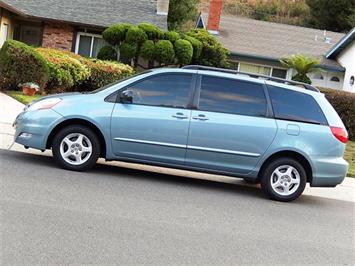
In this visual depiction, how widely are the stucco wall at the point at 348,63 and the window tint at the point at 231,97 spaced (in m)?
21.8

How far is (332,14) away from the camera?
49.8 meters

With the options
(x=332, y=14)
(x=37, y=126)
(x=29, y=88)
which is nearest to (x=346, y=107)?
(x=29, y=88)

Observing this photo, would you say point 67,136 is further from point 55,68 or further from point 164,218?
point 55,68

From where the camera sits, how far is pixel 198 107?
8.87 m

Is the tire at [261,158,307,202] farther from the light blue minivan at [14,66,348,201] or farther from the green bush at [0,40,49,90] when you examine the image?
the green bush at [0,40,49,90]

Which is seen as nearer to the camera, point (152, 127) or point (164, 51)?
point (152, 127)

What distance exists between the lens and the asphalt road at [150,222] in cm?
550

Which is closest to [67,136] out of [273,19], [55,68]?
[55,68]

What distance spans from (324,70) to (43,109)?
24.5 metres

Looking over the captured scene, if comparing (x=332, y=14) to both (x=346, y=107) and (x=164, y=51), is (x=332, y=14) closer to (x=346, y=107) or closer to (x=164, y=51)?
(x=164, y=51)

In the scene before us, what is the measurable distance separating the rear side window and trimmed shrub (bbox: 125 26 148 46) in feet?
48.2

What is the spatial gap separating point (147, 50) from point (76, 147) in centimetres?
1477

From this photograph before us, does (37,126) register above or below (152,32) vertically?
below

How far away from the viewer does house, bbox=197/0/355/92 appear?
100ft
